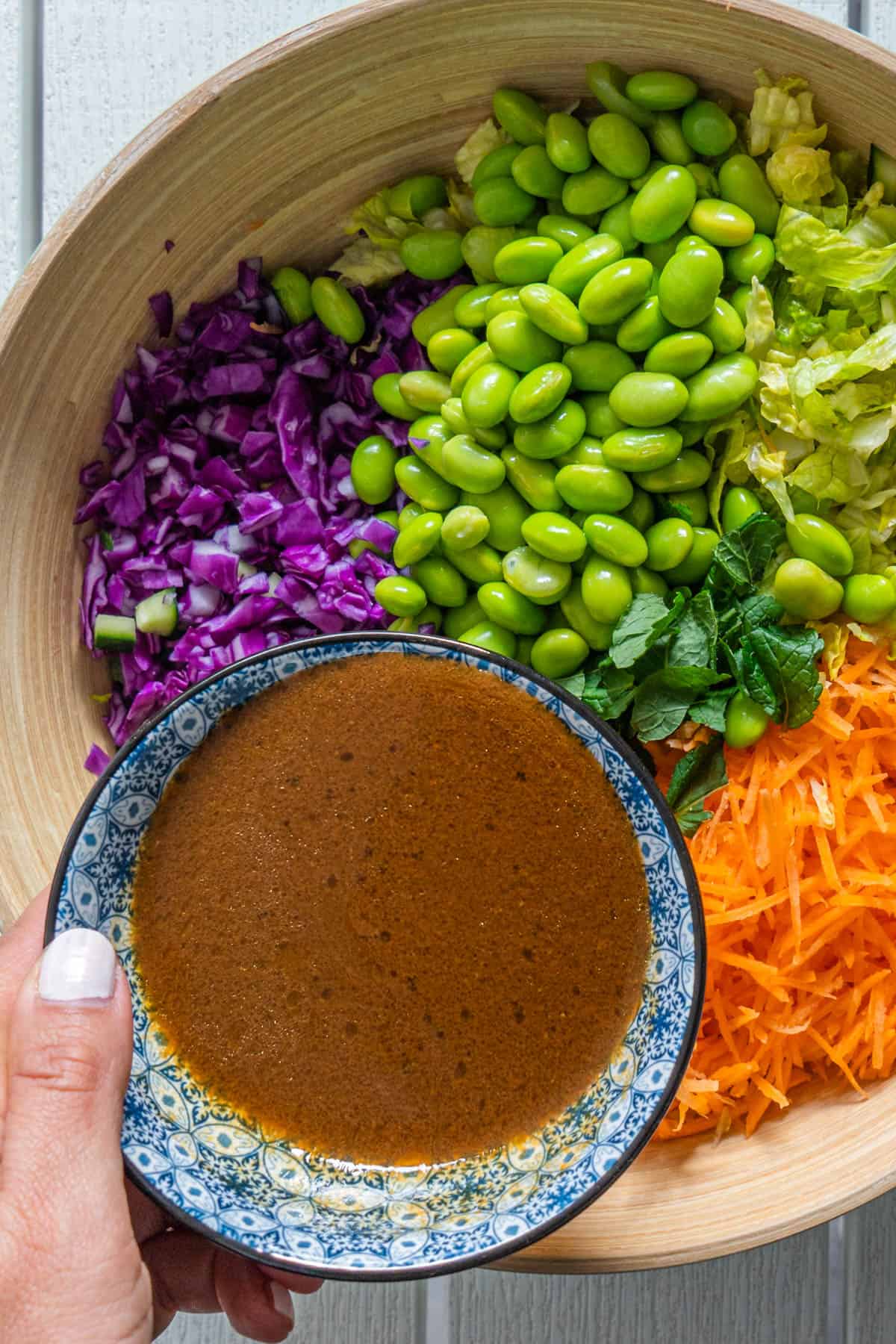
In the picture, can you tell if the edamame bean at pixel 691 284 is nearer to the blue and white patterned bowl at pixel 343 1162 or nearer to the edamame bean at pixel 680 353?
the edamame bean at pixel 680 353

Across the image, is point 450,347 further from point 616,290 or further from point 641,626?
point 641,626

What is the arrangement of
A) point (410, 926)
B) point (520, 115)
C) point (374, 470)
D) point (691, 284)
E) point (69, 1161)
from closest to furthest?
point (69, 1161), point (410, 926), point (691, 284), point (520, 115), point (374, 470)

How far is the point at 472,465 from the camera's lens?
5.52 ft

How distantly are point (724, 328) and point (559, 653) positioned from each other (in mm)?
513

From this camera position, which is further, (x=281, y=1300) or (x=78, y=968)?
(x=281, y=1300)

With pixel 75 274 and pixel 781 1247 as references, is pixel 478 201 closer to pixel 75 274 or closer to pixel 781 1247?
pixel 75 274

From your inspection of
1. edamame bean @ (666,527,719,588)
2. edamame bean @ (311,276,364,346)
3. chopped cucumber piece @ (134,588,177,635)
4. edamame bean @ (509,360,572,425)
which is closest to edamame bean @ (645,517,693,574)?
edamame bean @ (666,527,719,588)

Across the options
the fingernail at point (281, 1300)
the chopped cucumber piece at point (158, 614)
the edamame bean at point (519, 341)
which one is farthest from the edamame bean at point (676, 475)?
the fingernail at point (281, 1300)

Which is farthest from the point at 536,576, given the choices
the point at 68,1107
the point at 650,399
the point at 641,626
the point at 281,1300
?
the point at 281,1300

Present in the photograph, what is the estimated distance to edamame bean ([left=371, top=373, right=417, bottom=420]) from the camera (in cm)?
180

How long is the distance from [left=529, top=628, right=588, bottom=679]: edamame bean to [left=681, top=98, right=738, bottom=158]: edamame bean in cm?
72

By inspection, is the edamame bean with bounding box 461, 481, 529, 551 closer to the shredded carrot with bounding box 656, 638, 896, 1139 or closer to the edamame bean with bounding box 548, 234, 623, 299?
the edamame bean with bounding box 548, 234, 623, 299

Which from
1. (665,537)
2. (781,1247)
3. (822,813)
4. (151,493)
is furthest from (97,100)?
(781,1247)

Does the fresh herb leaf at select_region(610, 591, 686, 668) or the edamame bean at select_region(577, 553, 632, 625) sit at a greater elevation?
the edamame bean at select_region(577, 553, 632, 625)
